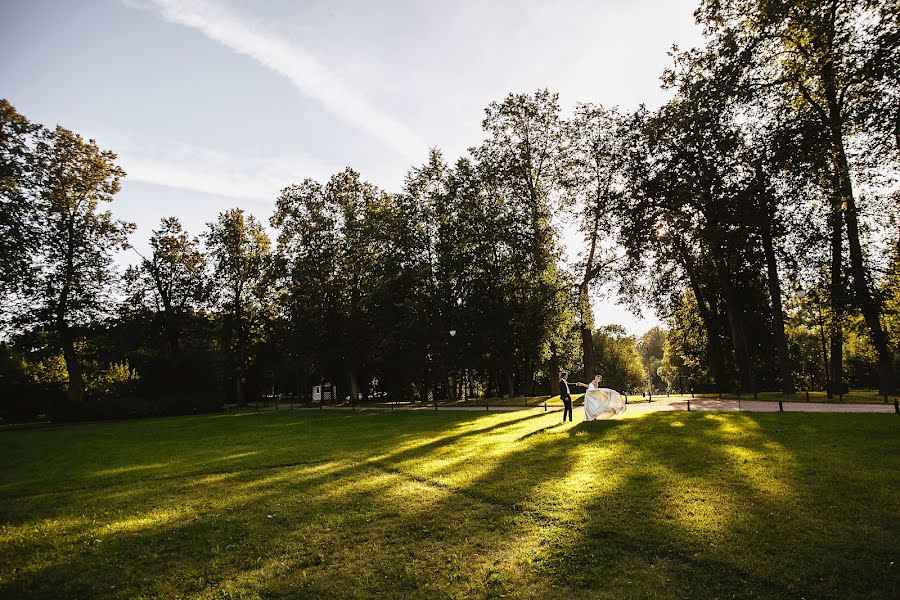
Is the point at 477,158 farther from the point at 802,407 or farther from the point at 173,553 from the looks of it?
the point at 173,553

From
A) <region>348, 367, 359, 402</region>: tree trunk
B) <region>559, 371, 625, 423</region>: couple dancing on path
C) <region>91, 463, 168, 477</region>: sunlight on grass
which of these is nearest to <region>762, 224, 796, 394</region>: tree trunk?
<region>559, 371, 625, 423</region>: couple dancing on path

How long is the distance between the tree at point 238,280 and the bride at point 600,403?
3745cm

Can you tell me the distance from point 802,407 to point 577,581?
19719 millimetres

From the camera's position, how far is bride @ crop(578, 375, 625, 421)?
18.8 metres

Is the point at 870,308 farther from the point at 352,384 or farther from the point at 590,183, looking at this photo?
the point at 352,384

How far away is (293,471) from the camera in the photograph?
1211 centimetres

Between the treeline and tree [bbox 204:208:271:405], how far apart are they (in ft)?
0.85

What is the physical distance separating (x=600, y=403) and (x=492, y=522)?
512 inches

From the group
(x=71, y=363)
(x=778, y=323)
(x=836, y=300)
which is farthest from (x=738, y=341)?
(x=71, y=363)

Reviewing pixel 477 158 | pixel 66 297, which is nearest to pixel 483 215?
pixel 477 158

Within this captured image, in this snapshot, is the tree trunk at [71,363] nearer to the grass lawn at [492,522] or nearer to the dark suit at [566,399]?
the grass lawn at [492,522]

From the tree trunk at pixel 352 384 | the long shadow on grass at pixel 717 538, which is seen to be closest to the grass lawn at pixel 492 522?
the long shadow on grass at pixel 717 538

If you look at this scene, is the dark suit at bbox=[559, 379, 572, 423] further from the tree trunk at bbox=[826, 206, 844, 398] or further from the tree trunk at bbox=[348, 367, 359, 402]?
the tree trunk at bbox=[348, 367, 359, 402]

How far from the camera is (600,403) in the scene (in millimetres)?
18969
